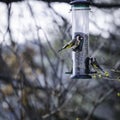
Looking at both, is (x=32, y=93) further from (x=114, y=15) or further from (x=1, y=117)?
(x=114, y=15)

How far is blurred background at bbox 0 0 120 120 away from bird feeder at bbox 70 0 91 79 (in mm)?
2499

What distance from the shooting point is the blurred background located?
8.40 meters

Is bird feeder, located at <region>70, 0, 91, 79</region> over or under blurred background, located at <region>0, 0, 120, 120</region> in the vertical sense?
over

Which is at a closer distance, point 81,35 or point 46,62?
point 81,35

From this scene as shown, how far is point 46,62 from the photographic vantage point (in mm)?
9781

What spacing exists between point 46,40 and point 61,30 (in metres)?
Answer: 0.55

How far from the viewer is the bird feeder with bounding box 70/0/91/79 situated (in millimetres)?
4983

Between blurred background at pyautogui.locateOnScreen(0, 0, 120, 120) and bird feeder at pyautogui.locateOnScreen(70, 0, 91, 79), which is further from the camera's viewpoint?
blurred background at pyautogui.locateOnScreen(0, 0, 120, 120)

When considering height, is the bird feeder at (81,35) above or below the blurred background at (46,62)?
above

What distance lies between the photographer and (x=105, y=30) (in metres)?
8.60

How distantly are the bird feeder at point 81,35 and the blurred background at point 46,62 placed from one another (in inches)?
98.4

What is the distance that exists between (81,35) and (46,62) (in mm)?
4724

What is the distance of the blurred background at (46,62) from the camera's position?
27.6 feet

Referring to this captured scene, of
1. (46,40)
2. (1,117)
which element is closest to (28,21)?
(46,40)
